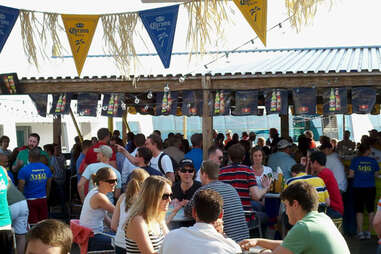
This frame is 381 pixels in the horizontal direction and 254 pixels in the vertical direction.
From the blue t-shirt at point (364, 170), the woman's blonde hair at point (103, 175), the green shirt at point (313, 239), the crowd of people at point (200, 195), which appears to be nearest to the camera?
the green shirt at point (313, 239)

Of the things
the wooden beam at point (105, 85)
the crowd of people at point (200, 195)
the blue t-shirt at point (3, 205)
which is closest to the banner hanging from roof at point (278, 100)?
the crowd of people at point (200, 195)

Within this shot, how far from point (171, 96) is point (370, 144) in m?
4.21

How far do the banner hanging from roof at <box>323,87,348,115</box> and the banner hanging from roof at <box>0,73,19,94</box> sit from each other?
623 cm

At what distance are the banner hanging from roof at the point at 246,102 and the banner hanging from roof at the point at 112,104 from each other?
256cm

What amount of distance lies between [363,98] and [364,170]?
6.28ft

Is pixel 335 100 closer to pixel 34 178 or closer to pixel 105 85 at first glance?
pixel 105 85

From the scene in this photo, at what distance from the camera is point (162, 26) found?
9289mm

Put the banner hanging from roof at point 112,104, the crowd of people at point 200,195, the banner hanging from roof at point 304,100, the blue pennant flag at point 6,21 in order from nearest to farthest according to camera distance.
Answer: the crowd of people at point 200,195 → the blue pennant flag at point 6,21 → the banner hanging from roof at point 304,100 → the banner hanging from roof at point 112,104

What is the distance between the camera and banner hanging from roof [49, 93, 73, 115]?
1183 centimetres

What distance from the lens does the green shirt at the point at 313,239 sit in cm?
340

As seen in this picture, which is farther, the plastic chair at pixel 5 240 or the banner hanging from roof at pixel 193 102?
the banner hanging from roof at pixel 193 102

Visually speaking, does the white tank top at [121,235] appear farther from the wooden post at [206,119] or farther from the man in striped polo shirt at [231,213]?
the wooden post at [206,119]

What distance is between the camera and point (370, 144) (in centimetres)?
973

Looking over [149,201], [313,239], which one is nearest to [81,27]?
[149,201]
